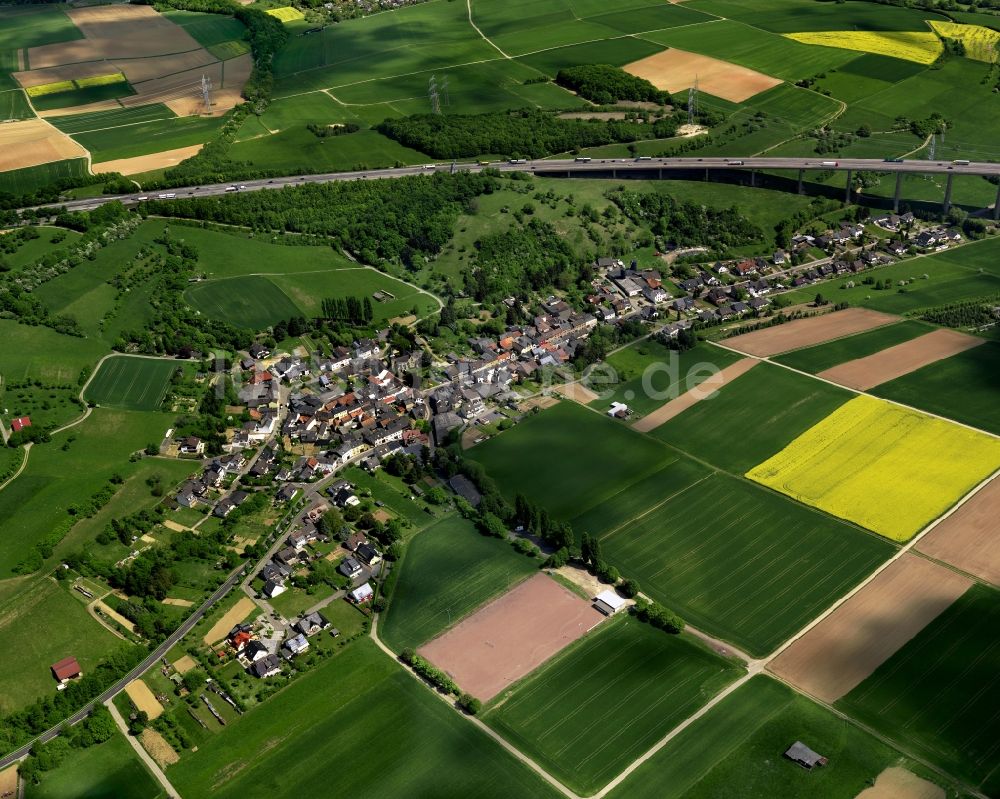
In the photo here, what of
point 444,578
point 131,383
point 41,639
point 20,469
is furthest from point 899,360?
point 20,469

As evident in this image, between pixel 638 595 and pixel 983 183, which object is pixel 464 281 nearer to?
pixel 638 595

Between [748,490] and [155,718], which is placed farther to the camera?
[748,490]

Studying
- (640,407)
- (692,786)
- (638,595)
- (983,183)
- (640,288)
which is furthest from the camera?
(983,183)

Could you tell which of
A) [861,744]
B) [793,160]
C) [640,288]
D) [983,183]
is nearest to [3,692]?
[861,744]

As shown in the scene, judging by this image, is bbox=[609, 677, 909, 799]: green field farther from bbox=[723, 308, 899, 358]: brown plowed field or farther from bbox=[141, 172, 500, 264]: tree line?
bbox=[141, 172, 500, 264]: tree line

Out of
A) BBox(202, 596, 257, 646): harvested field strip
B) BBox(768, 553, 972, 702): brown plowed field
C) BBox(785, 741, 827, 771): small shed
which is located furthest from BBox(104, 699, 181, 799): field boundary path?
BBox(768, 553, 972, 702): brown plowed field

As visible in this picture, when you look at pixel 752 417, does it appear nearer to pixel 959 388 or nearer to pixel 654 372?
pixel 654 372
